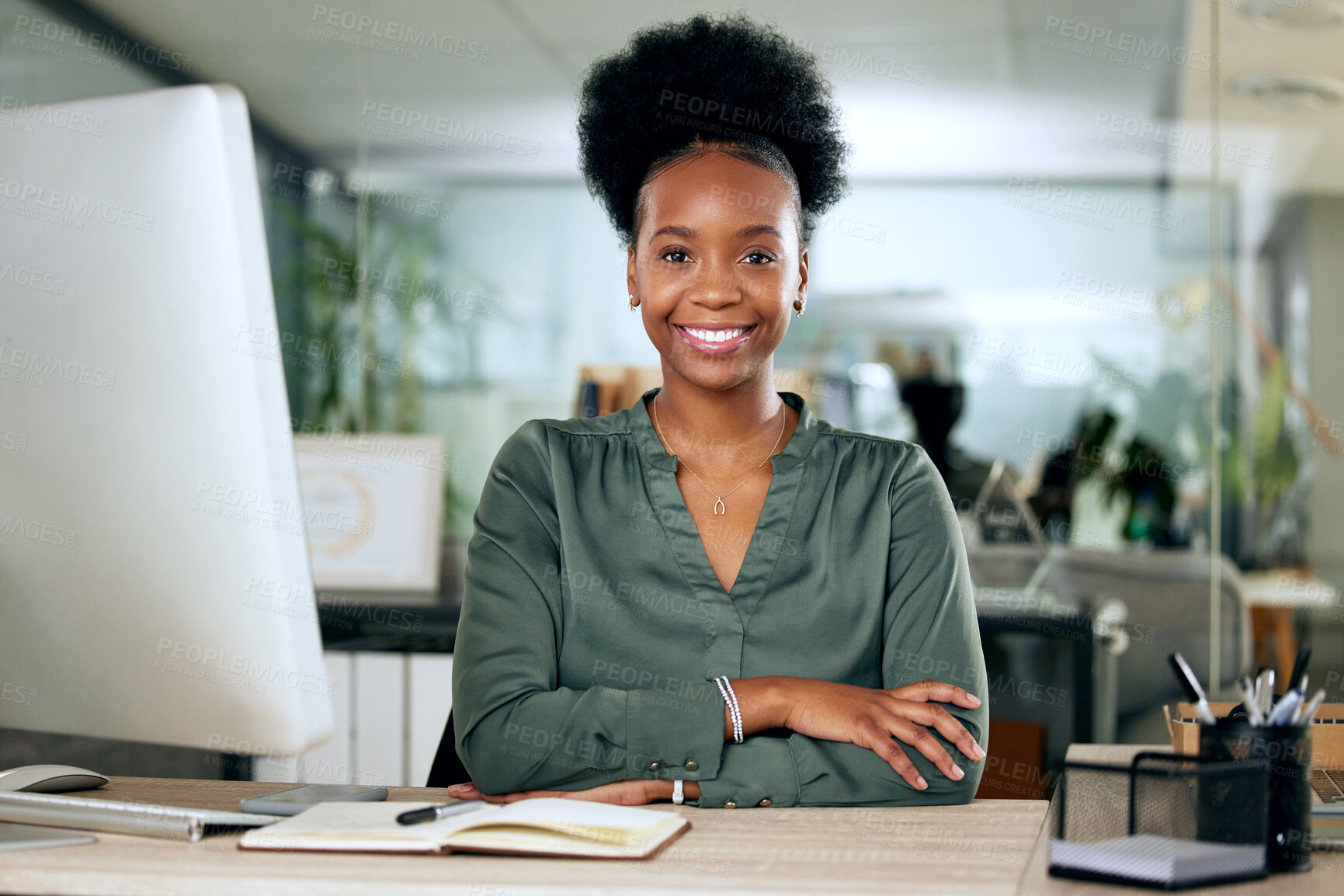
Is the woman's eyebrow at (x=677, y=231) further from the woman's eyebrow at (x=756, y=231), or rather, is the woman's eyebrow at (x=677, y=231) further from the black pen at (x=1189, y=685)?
the black pen at (x=1189, y=685)

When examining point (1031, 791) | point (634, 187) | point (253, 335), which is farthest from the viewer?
point (1031, 791)

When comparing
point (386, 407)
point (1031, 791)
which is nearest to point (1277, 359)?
point (1031, 791)

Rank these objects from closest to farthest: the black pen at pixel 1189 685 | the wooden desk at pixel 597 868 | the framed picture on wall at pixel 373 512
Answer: the wooden desk at pixel 597 868, the black pen at pixel 1189 685, the framed picture on wall at pixel 373 512

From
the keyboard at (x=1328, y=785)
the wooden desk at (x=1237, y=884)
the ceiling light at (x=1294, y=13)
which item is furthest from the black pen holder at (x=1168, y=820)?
the ceiling light at (x=1294, y=13)

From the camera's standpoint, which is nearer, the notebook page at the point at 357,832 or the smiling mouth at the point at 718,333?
the notebook page at the point at 357,832

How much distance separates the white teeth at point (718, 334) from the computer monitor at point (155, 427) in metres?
0.59

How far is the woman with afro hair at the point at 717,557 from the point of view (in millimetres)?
1268

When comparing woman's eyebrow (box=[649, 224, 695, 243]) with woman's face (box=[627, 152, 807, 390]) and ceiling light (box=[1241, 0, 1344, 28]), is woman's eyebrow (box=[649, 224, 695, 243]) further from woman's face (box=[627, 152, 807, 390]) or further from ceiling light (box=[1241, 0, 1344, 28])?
ceiling light (box=[1241, 0, 1344, 28])

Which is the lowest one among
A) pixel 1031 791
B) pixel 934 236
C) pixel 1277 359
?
pixel 1031 791

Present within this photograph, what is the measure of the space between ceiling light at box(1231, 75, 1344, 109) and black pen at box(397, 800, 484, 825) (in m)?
3.61

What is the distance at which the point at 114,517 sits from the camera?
1.04 m

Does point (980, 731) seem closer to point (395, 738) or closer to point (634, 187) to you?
point (634, 187)

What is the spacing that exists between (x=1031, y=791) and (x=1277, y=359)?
5.86ft

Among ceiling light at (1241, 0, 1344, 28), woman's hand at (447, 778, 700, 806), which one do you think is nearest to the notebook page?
woman's hand at (447, 778, 700, 806)
